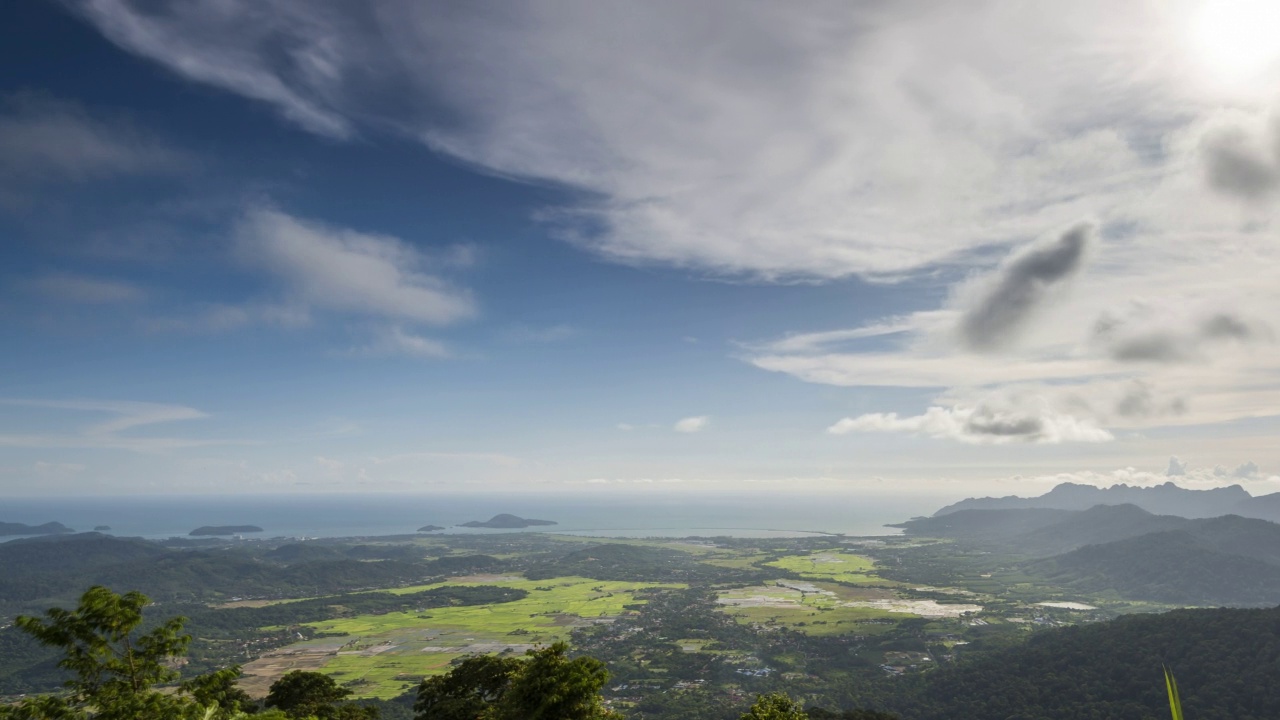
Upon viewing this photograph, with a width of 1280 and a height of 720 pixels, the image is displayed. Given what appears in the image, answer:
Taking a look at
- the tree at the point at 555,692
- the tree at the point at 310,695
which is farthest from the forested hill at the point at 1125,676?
the tree at the point at 555,692

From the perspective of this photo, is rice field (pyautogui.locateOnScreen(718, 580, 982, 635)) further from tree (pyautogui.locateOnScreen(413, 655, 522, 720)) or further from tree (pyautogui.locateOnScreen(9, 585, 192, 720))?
tree (pyautogui.locateOnScreen(9, 585, 192, 720))

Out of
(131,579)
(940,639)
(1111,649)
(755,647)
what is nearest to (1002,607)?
(940,639)

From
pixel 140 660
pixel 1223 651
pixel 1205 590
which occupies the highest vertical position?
pixel 140 660

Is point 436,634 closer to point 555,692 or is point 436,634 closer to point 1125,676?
point 1125,676

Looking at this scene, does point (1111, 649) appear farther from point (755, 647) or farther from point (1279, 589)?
point (1279, 589)

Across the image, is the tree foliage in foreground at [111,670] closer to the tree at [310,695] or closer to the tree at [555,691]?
the tree at [555,691]

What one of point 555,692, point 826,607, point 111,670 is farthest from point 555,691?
point 826,607

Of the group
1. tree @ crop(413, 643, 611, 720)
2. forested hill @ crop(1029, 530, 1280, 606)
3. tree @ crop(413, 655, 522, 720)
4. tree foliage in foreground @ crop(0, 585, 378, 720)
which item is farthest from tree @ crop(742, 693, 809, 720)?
forested hill @ crop(1029, 530, 1280, 606)
